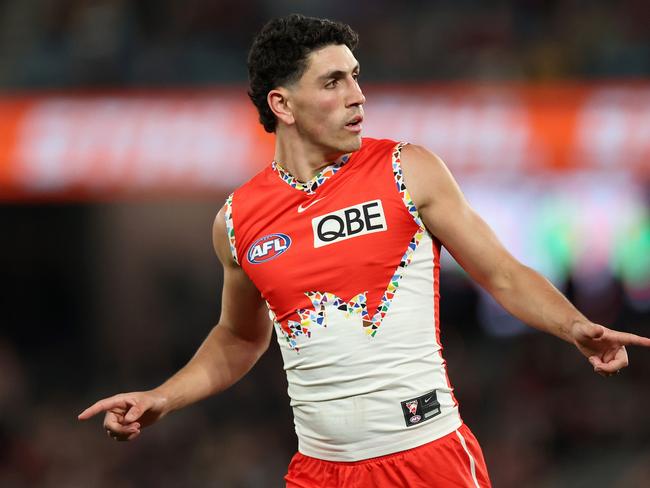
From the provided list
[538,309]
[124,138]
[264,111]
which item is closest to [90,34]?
[124,138]

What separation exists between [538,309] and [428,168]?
0.65 m

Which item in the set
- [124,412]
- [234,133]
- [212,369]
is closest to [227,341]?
[212,369]

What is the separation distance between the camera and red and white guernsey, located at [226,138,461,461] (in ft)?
12.3

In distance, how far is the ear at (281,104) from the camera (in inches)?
163

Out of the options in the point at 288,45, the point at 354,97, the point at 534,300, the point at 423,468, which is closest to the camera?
the point at 534,300

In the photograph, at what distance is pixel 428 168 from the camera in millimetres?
3848

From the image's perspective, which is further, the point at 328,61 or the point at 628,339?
the point at 328,61

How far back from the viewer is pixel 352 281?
150 inches

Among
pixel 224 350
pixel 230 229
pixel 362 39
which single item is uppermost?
pixel 362 39

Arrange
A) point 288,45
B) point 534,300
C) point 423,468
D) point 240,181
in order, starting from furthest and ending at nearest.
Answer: point 240,181, point 288,45, point 423,468, point 534,300

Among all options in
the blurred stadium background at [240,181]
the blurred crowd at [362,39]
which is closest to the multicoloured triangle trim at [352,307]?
the blurred stadium background at [240,181]

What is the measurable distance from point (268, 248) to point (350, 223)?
34 cm

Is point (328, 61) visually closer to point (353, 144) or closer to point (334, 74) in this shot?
point (334, 74)

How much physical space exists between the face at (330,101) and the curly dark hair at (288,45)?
37 millimetres
